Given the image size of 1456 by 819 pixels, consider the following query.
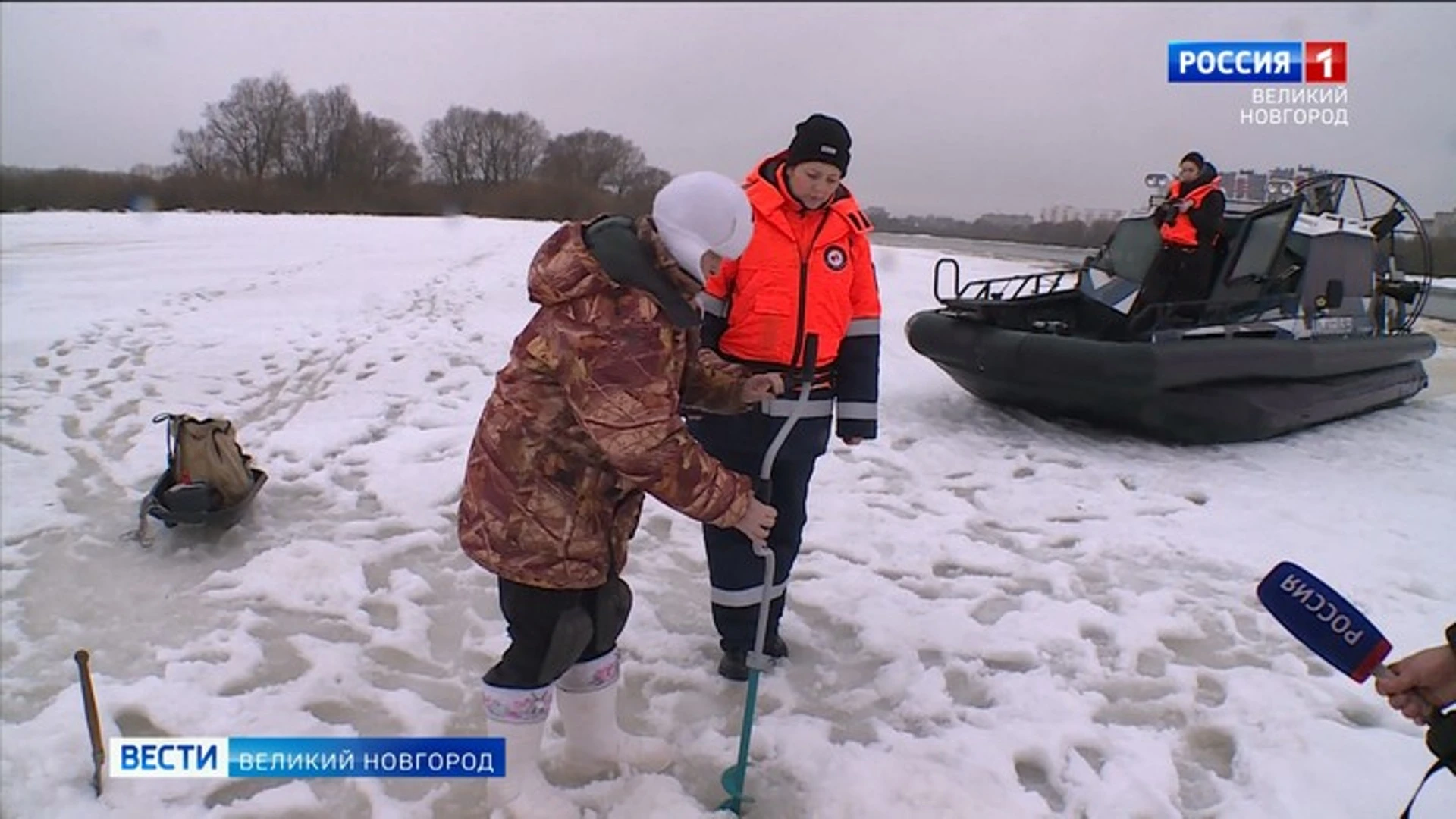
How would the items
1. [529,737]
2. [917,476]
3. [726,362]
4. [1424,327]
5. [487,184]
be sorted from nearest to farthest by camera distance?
[529,737] → [726,362] → [917,476] → [1424,327] → [487,184]

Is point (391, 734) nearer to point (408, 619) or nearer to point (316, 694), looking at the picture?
point (316, 694)

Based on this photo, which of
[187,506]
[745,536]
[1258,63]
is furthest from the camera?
[1258,63]

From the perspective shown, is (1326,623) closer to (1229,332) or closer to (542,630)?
(542,630)

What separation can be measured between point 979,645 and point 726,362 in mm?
1520

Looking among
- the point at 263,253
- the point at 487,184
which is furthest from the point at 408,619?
the point at 487,184

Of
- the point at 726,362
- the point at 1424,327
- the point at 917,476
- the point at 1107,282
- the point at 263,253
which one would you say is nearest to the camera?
the point at 726,362

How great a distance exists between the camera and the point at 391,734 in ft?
9.18

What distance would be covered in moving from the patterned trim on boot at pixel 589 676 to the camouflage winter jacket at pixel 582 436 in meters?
0.37

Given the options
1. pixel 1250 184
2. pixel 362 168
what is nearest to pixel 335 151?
pixel 362 168

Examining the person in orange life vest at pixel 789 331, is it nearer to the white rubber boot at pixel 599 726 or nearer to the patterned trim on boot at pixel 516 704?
the white rubber boot at pixel 599 726

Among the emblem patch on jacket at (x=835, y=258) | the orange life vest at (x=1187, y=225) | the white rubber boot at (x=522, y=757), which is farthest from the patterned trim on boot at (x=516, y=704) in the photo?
the orange life vest at (x=1187, y=225)

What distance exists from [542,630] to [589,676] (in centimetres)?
30

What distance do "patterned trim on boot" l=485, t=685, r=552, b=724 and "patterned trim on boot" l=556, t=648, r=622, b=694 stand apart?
12 cm

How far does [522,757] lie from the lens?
95.9 inches
